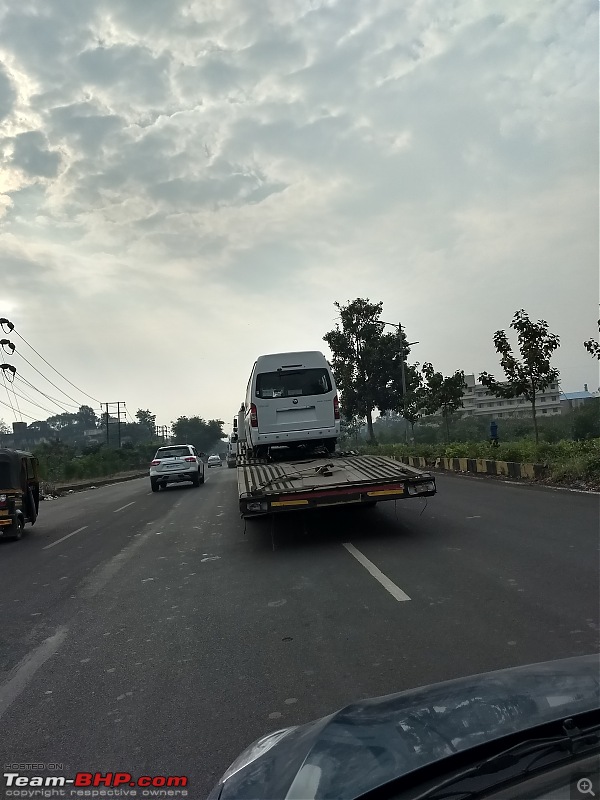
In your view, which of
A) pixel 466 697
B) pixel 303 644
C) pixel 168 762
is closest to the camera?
pixel 466 697

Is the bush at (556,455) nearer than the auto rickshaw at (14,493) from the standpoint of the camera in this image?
No

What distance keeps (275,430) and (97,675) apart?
8.80 meters

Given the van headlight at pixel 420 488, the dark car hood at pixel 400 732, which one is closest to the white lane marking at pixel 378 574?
the van headlight at pixel 420 488

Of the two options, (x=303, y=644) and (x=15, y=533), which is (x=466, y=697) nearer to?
(x=303, y=644)

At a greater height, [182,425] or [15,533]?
[182,425]

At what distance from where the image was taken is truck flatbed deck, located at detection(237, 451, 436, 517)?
356 inches

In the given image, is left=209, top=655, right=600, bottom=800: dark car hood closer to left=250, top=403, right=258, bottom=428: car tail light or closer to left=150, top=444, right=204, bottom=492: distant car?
left=250, top=403, right=258, bottom=428: car tail light

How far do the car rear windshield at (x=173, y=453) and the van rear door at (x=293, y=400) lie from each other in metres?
13.6

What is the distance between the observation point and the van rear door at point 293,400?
13508 mm

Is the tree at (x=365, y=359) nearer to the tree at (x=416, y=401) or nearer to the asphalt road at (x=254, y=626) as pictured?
the tree at (x=416, y=401)

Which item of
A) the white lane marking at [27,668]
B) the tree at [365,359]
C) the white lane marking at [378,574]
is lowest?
the white lane marking at [27,668]

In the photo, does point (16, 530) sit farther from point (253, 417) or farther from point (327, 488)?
point (327, 488)

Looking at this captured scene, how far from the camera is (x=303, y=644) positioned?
518 centimetres

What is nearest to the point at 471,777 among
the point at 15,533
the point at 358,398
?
the point at 15,533
